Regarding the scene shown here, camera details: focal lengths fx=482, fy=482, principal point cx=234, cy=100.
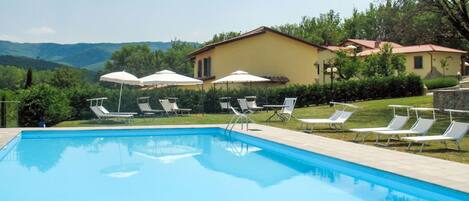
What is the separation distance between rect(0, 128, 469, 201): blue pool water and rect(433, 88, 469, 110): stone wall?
8031 mm

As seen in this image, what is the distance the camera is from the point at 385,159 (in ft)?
28.5

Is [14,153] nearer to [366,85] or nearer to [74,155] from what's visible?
[74,155]

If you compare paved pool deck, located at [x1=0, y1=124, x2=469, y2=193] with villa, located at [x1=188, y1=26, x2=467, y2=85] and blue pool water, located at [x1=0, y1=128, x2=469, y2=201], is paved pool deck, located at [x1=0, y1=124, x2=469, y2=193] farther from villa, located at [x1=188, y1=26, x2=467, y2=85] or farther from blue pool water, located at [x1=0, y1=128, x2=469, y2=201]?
villa, located at [x1=188, y1=26, x2=467, y2=85]

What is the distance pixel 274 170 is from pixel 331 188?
2.06 metres

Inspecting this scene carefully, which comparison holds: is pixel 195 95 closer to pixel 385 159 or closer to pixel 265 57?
pixel 265 57

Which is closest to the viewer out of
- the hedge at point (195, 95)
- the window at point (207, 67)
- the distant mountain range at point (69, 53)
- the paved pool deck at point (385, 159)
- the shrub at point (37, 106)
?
the paved pool deck at point (385, 159)

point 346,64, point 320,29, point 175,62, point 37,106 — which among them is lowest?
point 37,106

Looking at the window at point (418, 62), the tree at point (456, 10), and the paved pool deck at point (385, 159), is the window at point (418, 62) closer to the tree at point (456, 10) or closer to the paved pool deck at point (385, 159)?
the tree at point (456, 10)

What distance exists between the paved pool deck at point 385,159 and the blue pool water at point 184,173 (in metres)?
0.16

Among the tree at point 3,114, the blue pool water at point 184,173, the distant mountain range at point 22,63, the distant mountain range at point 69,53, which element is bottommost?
the blue pool water at point 184,173

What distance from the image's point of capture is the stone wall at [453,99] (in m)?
16.5

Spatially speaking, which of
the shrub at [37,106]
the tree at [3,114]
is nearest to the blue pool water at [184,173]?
the tree at [3,114]

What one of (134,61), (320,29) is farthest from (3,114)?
(134,61)

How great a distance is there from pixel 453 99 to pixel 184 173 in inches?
459
